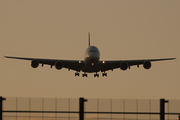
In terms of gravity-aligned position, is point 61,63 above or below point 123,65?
above

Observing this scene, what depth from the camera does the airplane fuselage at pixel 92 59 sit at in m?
68.0

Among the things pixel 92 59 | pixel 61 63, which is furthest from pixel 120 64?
pixel 61 63

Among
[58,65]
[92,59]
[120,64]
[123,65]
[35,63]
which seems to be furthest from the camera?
[120,64]

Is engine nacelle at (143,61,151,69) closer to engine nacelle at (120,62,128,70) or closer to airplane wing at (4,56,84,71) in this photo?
engine nacelle at (120,62,128,70)

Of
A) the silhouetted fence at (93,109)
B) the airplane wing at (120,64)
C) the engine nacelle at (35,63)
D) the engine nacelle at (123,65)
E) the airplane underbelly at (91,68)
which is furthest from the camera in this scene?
the airplane wing at (120,64)

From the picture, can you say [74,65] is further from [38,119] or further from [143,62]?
[38,119]

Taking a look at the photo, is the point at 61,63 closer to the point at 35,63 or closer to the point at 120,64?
the point at 35,63

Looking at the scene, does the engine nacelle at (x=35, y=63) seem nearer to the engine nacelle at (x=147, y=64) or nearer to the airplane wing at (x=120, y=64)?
the airplane wing at (x=120, y=64)

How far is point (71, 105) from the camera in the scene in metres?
43.6

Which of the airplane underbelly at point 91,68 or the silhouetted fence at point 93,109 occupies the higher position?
the airplane underbelly at point 91,68

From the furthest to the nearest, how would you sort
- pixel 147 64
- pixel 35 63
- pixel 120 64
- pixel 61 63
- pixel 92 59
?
1. pixel 147 64
2. pixel 120 64
3. pixel 61 63
4. pixel 35 63
5. pixel 92 59

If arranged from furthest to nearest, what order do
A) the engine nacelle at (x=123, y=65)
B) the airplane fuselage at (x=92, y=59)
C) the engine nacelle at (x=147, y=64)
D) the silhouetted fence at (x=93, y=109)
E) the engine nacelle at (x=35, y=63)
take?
the engine nacelle at (x=147, y=64)
the engine nacelle at (x=123, y=65)
the engine nacelle at (x=35, y=63)
the airplane fuselage at (x=92, y=59)
the silhouetted fence at (x=93, y=109)

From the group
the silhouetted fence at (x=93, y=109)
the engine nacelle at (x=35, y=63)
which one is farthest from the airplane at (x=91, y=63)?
the silhouetted fence at (x=93, y=109)

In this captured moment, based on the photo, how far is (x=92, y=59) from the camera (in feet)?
222
